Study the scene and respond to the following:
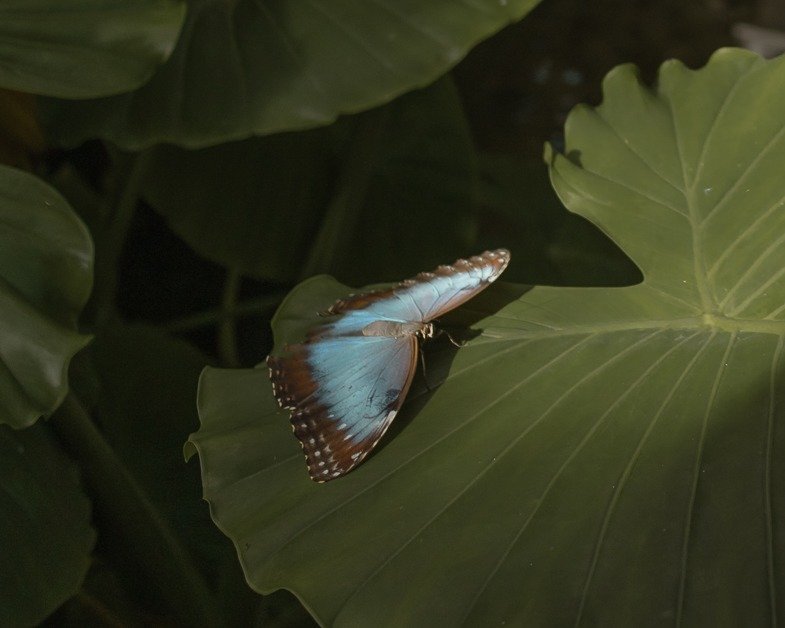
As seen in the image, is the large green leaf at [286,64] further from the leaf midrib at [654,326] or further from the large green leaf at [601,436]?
the leaf midrib at [654,326]

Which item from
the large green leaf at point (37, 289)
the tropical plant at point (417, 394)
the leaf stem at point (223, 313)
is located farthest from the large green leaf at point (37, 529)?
the leaf stem at point (223, 313)

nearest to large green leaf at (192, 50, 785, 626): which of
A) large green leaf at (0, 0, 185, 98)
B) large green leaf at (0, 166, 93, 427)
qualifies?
large green leaf at (0, 166, 93, 427)

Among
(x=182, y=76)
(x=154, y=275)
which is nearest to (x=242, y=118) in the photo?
(x=182, y=76)

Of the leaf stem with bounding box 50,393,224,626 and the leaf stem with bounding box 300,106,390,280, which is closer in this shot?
the leaf stem with bounding box 50,393,224,626

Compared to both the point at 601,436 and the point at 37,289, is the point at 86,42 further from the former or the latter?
the point at 601,436

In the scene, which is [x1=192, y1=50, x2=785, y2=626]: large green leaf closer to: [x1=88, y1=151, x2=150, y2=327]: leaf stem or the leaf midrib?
the leaf midrib

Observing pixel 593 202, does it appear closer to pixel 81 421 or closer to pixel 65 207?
pixel 65 207
